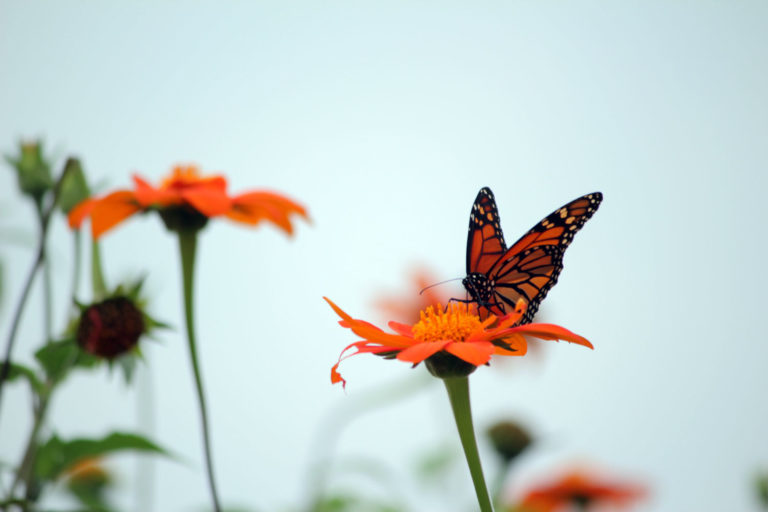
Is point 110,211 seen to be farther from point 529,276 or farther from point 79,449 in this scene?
point 529,276

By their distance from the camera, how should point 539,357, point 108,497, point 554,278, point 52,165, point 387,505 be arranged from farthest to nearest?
1. point 108,497
2. point 539,357
3. point 387,505
4. point 52,165
5. point 554,278

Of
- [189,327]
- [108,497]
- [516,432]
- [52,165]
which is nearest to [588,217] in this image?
[189,327]

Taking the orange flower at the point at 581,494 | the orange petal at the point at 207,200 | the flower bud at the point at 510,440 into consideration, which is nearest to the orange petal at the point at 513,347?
the orange petal at the point at 207,200

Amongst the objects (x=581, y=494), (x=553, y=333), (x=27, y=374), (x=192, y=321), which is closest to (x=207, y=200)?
(x=192, y=321)

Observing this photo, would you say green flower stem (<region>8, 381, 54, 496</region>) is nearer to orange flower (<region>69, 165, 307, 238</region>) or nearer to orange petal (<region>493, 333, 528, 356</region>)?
orange flower (<region>69, 165, 307, 238</region>)

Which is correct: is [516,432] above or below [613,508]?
above

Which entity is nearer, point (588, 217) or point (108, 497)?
point (588, 217)

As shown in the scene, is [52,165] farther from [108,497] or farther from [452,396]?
[108,497]

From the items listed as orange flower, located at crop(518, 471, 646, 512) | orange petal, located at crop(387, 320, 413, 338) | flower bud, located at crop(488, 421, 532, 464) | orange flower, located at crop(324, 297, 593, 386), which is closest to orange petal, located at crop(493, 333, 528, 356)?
orange flower, located at crop(324, 297, 593, 386)
